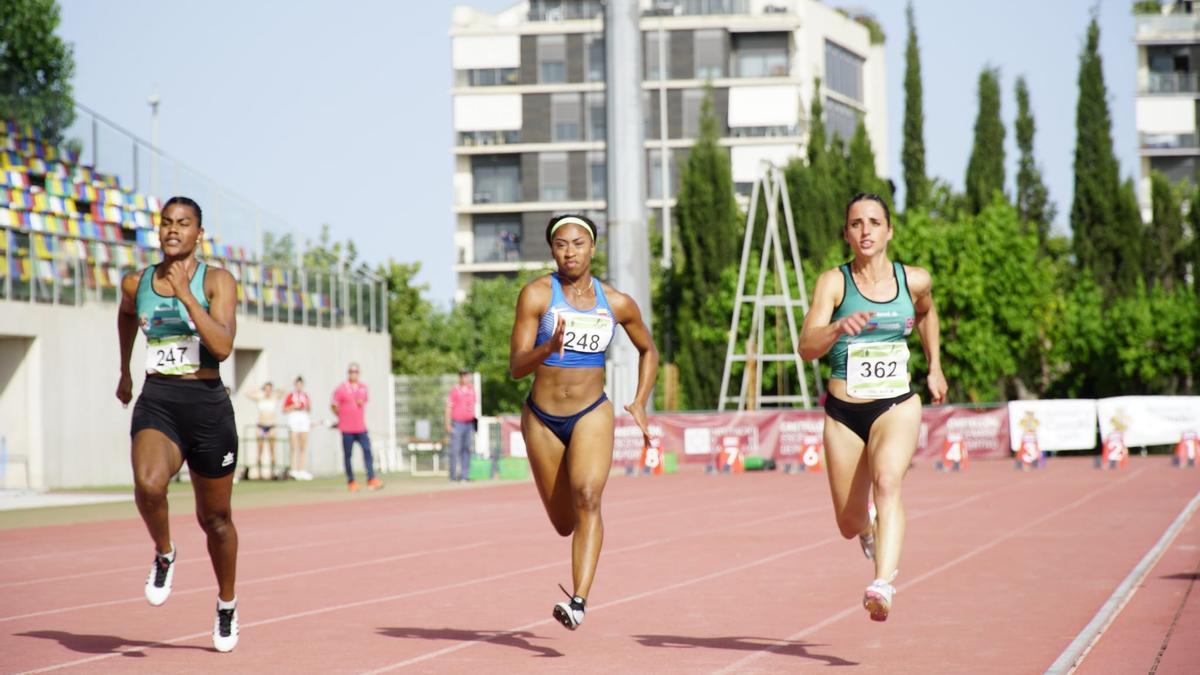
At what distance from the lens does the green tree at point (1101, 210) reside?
217ft

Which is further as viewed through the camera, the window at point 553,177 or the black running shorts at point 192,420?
the window at point 553,177

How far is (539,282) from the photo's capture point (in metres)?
9.17

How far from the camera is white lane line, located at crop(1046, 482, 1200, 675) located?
26.9 feet

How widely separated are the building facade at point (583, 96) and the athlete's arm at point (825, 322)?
284 ft

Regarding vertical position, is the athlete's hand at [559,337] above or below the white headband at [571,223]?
below

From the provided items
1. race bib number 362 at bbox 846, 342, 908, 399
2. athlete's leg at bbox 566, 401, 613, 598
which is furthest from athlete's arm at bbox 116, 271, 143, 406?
race bib number 362 at bbox 846, 342, 908, 399

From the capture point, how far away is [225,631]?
28.9 feet

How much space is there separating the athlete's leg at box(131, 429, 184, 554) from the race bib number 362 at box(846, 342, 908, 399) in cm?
334

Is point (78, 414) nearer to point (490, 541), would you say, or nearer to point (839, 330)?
point (490, 541)

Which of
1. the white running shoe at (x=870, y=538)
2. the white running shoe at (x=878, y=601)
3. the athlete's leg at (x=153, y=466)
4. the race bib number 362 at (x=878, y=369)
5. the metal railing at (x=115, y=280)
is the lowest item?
the white running shoe at (x=878, y=601)

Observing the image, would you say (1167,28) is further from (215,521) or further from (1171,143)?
(215,521)

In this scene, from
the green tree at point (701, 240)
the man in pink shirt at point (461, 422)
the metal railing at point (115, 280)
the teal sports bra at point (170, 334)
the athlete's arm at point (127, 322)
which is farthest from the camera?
the green tree at point (701, 240)

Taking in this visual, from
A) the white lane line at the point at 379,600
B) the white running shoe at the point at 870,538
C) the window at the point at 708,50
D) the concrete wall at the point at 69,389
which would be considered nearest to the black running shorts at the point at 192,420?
the white lane line at the point at 379,600

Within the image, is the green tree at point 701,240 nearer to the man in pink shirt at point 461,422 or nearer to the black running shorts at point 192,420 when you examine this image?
the man in pink shirt at point 461,422
